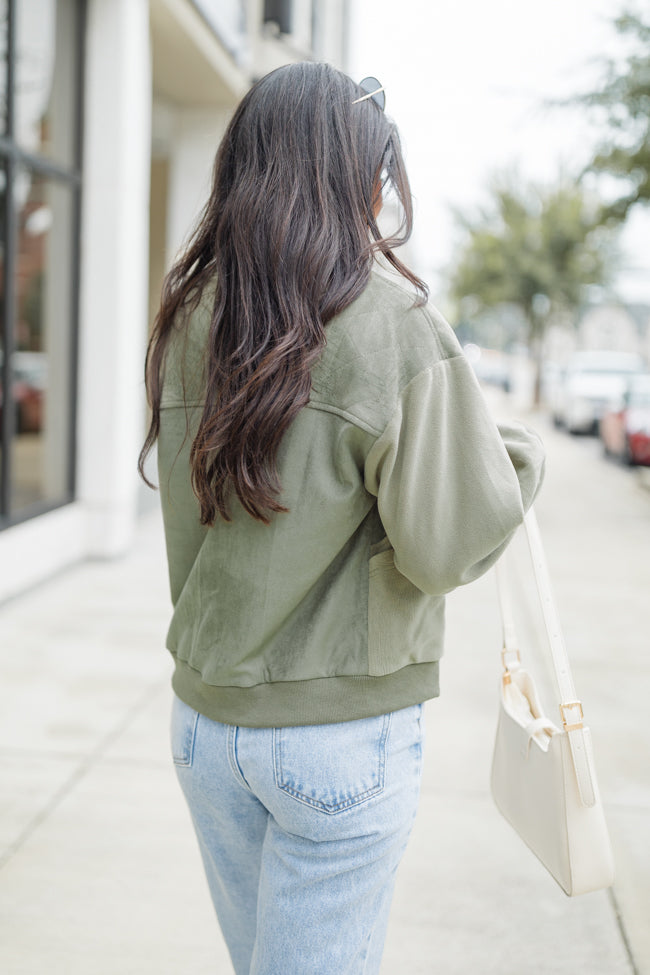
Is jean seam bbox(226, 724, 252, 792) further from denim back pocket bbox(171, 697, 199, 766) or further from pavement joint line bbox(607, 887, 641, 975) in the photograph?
pavement joint line bbox(607, 887, 641, 975)

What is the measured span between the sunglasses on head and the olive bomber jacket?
0.29 m

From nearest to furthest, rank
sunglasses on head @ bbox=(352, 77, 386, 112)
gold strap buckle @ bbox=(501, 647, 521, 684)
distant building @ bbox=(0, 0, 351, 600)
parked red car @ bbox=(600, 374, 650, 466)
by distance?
sunglasses on head @ bbox=(352, 77, 386, 112), gold strap buckle @ bbox=(501, 647, 521, 684), distant building @ bbox=(0, 0, 351, 600), parked red car @ bbox=(600, 374, 650, 466)

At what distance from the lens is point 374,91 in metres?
1.42

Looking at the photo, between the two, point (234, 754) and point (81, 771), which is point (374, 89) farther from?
point (81, 771)

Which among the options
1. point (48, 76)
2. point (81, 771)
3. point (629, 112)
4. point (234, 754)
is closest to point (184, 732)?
point (234, 754)

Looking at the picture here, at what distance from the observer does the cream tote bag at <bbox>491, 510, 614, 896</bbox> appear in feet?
5.09

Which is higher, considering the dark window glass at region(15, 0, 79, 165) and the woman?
the dark window glass at region(15, 0, 79, 165)

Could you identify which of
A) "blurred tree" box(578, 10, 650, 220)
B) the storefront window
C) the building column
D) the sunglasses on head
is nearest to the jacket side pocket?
the sunglasses on head

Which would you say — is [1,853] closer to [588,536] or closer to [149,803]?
[149,803]

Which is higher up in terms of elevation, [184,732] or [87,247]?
[87,247]

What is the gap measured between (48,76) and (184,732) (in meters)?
6.99

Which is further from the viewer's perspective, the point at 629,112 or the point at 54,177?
the point at 629,112

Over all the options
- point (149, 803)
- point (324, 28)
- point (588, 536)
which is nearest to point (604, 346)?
point (324, 28)

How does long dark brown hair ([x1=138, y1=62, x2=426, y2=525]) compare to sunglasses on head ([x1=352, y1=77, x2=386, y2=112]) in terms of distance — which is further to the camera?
sunglasses on head ([x1=352, y1=77, x2=386, y2=112])
